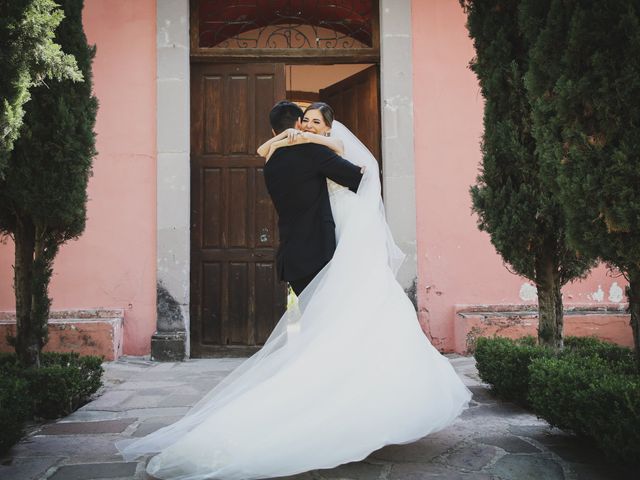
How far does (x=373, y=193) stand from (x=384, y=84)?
3.83 m

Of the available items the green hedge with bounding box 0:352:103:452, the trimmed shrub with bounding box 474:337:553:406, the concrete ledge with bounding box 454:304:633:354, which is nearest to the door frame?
the concrete ledge with bounding box 454:304:633:354

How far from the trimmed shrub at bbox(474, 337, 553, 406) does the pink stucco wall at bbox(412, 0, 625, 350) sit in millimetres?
2295

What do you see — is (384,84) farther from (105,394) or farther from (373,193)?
(105,394)

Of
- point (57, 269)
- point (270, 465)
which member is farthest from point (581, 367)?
point (57, 269)

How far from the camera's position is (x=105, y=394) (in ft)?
16.5

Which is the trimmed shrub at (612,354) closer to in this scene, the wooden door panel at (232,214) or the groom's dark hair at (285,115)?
the groom's dark hair at (285,115)

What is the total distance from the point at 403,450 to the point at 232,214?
443 centimetres

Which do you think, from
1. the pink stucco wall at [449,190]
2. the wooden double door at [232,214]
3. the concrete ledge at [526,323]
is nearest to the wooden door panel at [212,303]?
the wooden double door at [232,214]

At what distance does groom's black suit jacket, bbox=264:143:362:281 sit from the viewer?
11.8ft

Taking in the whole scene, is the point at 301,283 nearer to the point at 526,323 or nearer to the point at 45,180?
the point at 45,180

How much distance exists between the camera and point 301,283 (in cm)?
378

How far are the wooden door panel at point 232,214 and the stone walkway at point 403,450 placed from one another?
7.69 ft

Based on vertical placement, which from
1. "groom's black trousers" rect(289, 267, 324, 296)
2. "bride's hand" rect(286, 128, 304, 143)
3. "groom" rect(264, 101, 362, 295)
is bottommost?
"groom's black trousers" rect(289, 267, 324, 296)

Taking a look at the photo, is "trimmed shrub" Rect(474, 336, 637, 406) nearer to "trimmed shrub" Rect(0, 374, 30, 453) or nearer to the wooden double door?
"trimmed shrub" Rect(0, 374, 30, 453)
